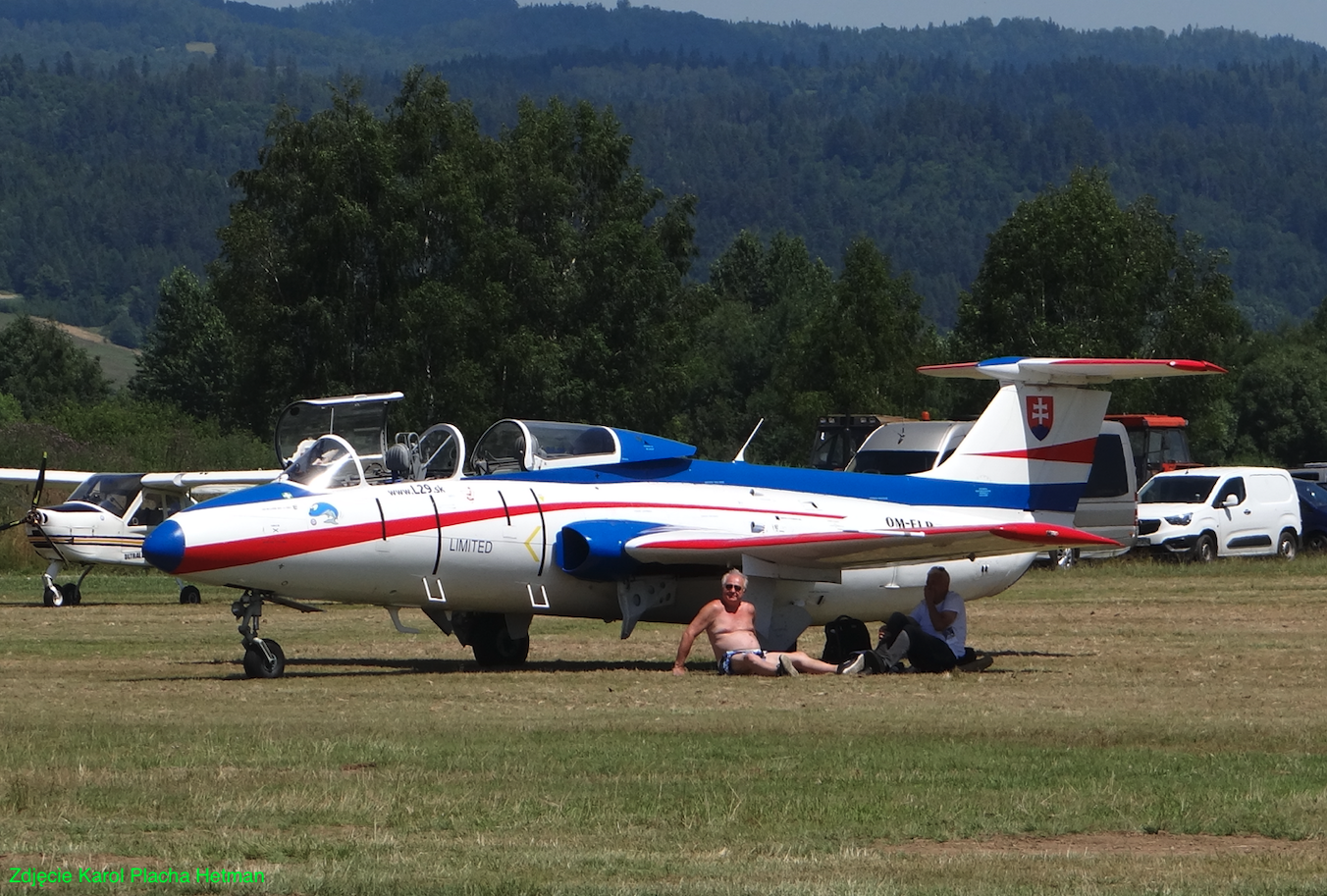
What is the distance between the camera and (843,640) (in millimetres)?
Answer: 18297

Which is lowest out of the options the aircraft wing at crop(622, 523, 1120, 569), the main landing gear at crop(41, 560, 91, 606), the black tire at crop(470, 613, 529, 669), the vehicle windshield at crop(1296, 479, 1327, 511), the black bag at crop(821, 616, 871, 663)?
the main landing gear at crop(41, 560, 91, 606)

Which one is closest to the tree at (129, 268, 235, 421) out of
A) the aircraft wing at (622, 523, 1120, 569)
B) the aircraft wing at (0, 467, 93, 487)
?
the aircraft wing at (0, 467, 93, 487)

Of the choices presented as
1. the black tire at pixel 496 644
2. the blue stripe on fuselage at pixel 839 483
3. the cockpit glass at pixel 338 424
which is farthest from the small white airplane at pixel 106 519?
the blue stripe on fuselage at pixel 839 483

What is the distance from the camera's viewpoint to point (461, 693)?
15.1 metres

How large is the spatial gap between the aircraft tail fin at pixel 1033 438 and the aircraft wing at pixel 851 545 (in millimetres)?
1919

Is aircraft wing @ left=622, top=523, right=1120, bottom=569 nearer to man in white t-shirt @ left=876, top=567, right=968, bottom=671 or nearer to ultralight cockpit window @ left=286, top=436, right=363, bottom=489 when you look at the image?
man in white t-shirt @ left=876, top=567, right=968, bottom=671

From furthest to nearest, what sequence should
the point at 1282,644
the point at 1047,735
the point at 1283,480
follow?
the point at 1283,480 → the point at 1282,644 → the point at 1047,735

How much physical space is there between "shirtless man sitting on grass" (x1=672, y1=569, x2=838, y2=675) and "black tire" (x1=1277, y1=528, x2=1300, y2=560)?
2215cm

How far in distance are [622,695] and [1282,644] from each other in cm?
812

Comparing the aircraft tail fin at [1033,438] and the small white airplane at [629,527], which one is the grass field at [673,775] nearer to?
the small white airplane at [629,527]

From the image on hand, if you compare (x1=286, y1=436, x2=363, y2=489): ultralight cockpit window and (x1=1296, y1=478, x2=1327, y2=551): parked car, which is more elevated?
(x1=286, y1=436, x2=363, y2=489): ultralight cockpit window

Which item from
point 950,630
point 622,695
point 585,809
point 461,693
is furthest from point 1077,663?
point 585,809

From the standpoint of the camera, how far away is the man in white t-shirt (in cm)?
1670

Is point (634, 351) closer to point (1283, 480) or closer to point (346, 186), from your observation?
point (346, 186)
